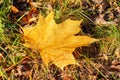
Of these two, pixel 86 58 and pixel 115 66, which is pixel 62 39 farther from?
pixel 115 66

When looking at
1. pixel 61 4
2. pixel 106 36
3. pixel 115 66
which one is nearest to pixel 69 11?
pixel 61 4

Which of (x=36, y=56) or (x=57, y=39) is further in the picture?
(x=36, y=56)

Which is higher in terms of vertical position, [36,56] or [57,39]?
[57,39]
